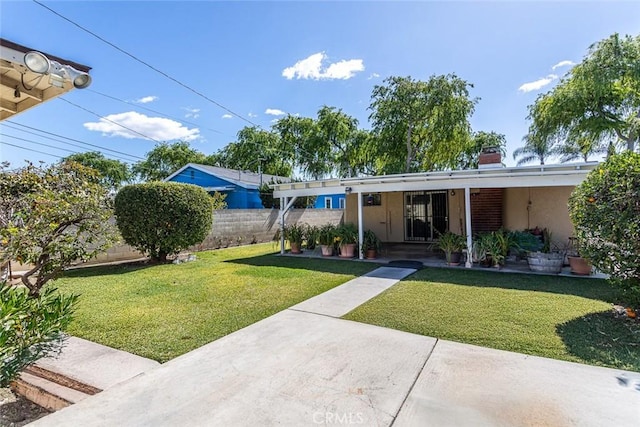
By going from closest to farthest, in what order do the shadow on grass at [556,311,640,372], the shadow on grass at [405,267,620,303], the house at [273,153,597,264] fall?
the shadow on grass at [556,311,640,372], the shadow on grass at [405,267,620,303], the house at [273,153,597,264]

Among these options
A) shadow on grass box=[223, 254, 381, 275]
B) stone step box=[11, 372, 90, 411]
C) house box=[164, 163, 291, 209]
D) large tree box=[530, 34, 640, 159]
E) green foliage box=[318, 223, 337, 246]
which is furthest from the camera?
house box=[164, 163, 291, 209]

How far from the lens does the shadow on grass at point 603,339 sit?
10.4 feet

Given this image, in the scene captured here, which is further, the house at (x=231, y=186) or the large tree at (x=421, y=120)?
the large tree at (x=421, y=120)

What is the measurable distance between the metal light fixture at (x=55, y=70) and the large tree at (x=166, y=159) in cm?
3966

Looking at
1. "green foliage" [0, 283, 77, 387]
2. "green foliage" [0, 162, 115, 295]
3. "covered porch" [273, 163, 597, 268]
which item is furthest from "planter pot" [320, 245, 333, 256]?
"green foliage" [0, 283, 77, 387]

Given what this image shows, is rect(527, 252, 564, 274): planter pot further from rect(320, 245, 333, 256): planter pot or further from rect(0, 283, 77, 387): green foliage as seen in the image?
rect(0, 283, 77, 387): green foliage

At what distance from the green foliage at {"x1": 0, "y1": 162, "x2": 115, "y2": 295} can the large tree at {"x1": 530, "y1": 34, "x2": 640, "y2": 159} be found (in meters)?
20.8

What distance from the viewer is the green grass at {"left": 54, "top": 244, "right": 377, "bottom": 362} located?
13.0ft

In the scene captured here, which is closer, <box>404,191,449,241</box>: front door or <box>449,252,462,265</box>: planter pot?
<box>449,252,462,265</box>: planter pot

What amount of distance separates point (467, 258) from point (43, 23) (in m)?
11.8

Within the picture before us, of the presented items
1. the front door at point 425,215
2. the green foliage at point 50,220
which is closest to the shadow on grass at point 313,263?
the front door at point 425,215

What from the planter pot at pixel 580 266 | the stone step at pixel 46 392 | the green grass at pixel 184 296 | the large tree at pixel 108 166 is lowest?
the stone step at pixel 46 392

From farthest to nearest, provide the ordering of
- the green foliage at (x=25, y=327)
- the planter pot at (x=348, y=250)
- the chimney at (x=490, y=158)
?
the chimney at (x=490, y=158)
the planter pot at (x=348, y=250)
the green foliage at (x=25, y=327)

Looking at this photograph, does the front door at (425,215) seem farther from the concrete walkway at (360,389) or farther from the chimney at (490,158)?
the concrete walkway at (360,389)
